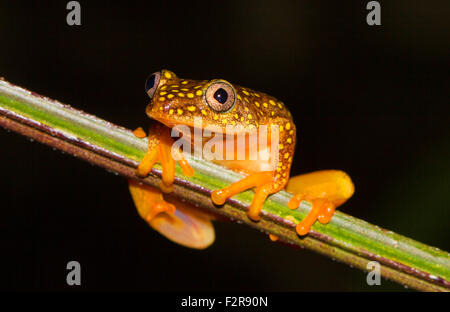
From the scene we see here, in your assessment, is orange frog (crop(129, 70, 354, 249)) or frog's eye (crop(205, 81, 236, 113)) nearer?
orange frog (crop(129, 70, 354, 249))

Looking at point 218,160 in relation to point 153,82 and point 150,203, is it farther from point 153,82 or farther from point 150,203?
point 153,82

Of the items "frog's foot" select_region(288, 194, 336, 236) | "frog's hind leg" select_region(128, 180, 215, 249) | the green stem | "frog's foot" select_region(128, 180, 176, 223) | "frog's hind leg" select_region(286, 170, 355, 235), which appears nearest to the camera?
the green stem

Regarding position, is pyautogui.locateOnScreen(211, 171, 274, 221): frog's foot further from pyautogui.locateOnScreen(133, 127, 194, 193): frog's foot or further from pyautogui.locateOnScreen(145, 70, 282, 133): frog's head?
pyautogui.locateOnScreen(145, 70, 282, 133): frog's head

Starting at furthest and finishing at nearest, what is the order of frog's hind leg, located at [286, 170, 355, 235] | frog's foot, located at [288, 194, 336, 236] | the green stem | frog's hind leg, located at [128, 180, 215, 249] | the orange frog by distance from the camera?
frog's hind leg, located at [128, 180, 215, 249], frog's hind leg, located at [286, 170, 355, 235], the orange frog, frog's foot, located at [288, 194, 336, 236], the green stem

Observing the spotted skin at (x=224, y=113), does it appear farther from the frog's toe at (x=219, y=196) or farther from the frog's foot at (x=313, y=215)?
the frog's toe at (x=219, y=196)

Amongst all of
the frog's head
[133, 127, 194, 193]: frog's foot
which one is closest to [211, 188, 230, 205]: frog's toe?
[133, 127, 194, 193]: frog's foot

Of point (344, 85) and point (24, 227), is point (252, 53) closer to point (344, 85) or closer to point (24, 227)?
point (344, 85)

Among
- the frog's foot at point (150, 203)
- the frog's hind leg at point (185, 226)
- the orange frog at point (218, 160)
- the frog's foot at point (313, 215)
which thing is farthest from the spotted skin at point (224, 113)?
the frog's hind leg at point (185, 226)
